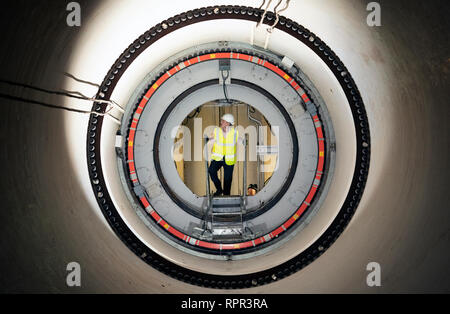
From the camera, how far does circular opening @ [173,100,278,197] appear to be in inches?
185

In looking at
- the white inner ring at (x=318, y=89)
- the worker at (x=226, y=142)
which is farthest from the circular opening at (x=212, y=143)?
the white inner ring at (x=318, y=89)

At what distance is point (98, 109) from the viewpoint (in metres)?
2.27

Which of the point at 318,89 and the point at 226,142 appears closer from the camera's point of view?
the point at 318,89

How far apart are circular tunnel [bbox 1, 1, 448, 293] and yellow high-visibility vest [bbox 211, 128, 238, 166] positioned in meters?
0.62

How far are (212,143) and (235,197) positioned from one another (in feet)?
5.45

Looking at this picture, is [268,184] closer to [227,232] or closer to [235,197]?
[235,197]

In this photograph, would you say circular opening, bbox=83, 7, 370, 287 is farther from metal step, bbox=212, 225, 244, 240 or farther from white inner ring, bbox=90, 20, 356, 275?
metal step, bbox=212, 225, 244, 240

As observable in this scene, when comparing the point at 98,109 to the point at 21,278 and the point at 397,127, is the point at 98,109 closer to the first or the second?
the point at 21,278

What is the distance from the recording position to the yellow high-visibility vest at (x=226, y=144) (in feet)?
12.5


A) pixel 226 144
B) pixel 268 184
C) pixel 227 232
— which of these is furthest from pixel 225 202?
pixel 226 144

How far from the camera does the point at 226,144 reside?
3.85m

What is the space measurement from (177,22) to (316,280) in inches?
75.9

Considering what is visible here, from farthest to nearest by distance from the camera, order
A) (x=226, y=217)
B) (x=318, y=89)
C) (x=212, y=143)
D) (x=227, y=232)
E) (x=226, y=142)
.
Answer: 1. (x=212, y=143)
2. (x=226, y=142)
3. (x=226, y=217)
4. (x=227, y=232)
5. (x=318, y=89)

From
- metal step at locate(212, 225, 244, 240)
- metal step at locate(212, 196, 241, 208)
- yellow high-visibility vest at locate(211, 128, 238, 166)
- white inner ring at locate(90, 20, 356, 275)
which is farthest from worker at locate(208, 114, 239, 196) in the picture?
white inner ring at locate(90, 20, 356, 275)
